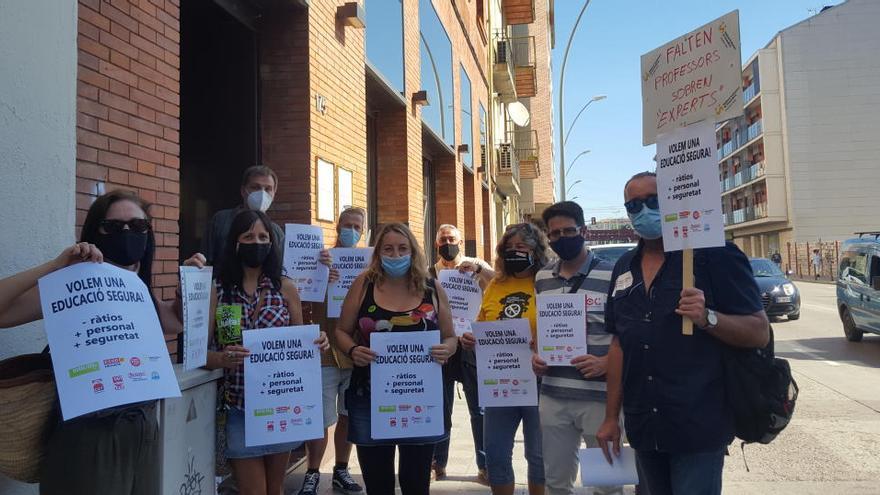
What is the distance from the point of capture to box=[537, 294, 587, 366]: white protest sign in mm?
3537

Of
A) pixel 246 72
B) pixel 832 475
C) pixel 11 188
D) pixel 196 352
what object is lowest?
pixel 832 475

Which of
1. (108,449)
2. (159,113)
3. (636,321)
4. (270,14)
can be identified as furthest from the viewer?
(270,14)

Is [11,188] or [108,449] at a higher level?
[11,188]

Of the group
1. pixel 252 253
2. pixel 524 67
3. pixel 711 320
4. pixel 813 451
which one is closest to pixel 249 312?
pixel 252 253

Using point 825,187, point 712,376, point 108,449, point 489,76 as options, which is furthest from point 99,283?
point 825,187

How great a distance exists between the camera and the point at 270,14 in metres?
6.07

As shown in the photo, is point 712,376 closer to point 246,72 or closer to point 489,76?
point 246,72

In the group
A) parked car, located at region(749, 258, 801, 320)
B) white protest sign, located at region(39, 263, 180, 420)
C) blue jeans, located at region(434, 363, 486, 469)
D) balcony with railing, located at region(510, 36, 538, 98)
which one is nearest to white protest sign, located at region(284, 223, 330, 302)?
blue jeans, located at region(434, 363, 486, 469)

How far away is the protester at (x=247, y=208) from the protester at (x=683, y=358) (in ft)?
7.60

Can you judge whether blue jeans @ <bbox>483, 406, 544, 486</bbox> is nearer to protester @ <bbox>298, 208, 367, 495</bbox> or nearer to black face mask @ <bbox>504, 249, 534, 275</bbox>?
black face mask @ <bbox>504, 249, 534, 275</bbox>

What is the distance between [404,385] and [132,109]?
2343 millimetres

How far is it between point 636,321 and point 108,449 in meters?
2.16

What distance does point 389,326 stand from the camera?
348 cm

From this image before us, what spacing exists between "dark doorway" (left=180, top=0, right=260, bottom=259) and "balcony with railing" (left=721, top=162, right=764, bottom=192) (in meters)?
56.7
